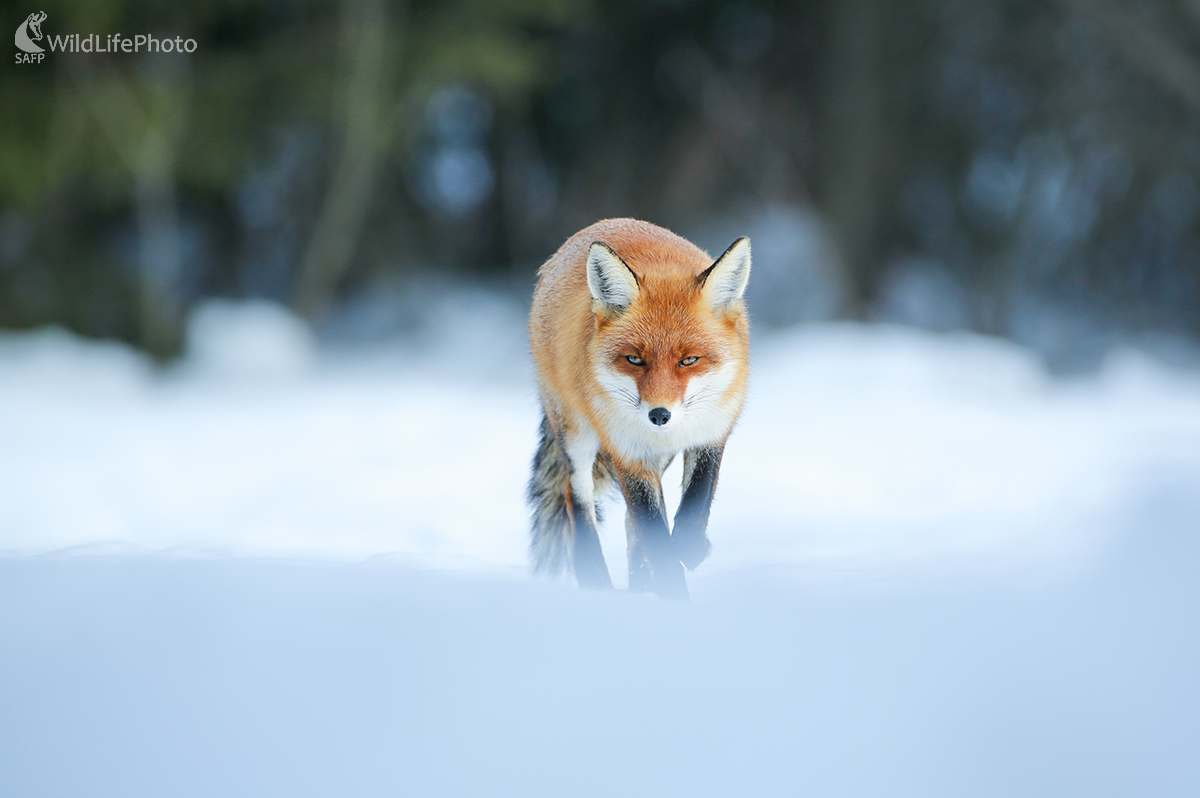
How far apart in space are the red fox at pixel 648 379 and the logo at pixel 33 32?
8117 millimetres

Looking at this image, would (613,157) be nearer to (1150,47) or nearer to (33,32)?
(1150,47)

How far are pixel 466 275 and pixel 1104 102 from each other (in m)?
8.22

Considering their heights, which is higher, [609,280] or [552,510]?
[609,280]

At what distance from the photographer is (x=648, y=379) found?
223 centimetres

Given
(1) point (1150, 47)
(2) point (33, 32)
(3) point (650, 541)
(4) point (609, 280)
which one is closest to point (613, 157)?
(1) point (1150, 47)

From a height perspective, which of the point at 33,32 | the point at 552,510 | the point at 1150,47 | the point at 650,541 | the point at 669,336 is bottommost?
the point at 650,541

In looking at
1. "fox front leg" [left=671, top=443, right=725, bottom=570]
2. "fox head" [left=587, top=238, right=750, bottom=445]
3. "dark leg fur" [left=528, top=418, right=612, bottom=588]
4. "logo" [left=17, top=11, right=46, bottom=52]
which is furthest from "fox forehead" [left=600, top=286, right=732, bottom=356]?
"logo" [left=17, top=11, right=46, bottom=52]

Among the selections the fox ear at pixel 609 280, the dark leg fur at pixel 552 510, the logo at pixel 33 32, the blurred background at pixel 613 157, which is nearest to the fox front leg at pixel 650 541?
the dark leg fur at pixel 552 510

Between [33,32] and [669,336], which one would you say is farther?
[33,32]

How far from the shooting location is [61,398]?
8.40 metres

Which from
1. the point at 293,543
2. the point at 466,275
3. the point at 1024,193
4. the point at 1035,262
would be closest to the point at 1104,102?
the point at 1024,193

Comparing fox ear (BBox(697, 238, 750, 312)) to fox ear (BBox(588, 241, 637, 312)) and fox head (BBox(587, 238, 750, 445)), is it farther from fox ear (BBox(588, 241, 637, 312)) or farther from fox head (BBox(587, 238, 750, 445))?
fox ear (BBox(588, 241, 637, 312))

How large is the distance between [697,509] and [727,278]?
58 centimetres

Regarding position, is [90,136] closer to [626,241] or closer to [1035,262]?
[626,241]
